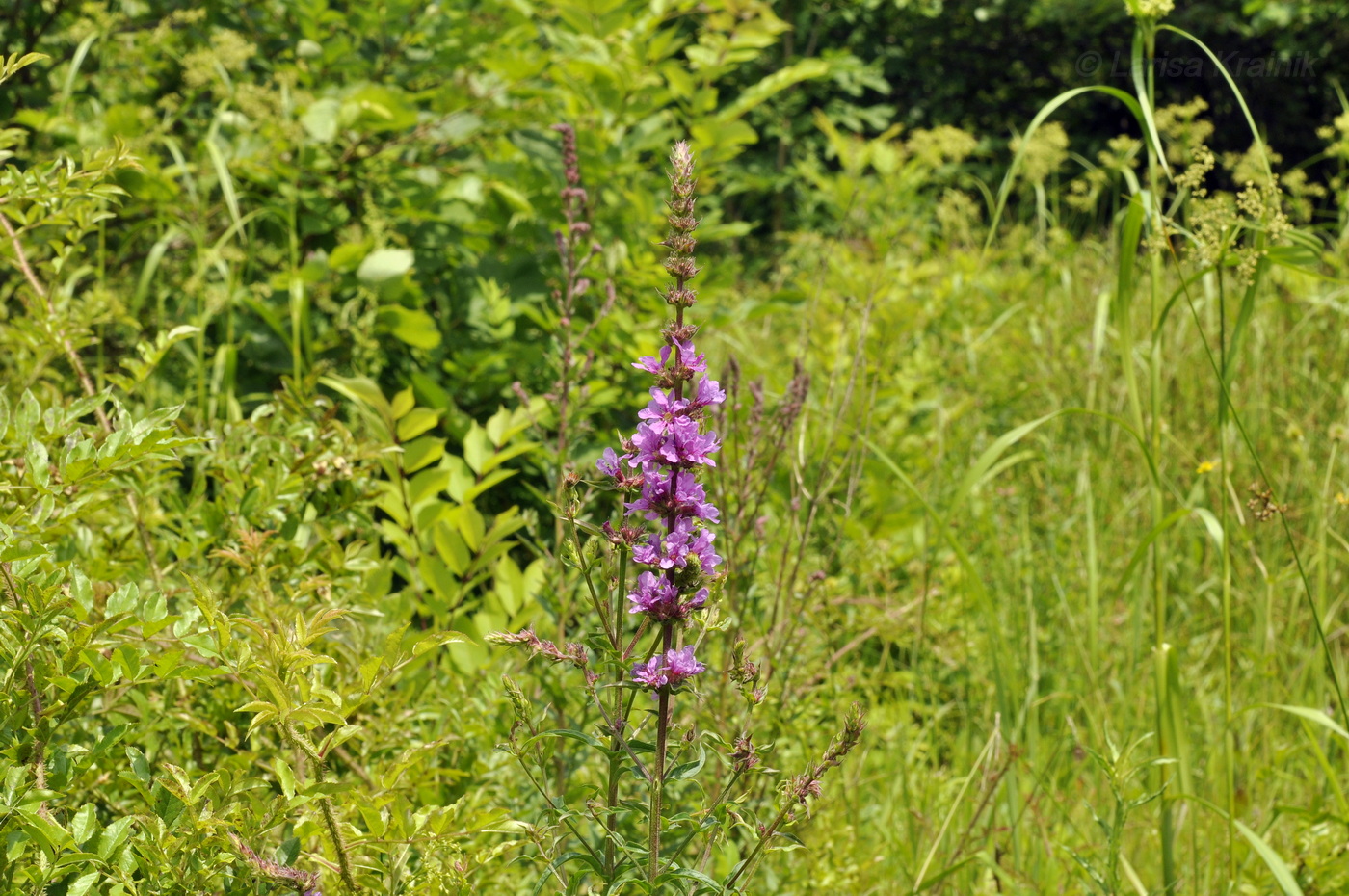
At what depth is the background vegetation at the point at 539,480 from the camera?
3.54 feet

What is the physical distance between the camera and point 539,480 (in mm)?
2564

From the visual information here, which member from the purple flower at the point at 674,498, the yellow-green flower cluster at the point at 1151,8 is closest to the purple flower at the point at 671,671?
the purple flower at the point at 674,498

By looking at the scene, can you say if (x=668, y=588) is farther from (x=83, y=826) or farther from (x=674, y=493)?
(x=83, y=826)

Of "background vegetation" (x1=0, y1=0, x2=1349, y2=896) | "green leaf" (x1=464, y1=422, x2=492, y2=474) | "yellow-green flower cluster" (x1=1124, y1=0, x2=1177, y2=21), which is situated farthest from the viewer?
"green leaf" (x1=464, y1=422, x2=492, y2=474)

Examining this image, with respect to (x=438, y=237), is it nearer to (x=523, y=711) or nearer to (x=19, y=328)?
(x=19, y=328)

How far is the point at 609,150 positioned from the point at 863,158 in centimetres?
101

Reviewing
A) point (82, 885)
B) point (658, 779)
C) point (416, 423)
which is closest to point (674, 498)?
point (658, 779)

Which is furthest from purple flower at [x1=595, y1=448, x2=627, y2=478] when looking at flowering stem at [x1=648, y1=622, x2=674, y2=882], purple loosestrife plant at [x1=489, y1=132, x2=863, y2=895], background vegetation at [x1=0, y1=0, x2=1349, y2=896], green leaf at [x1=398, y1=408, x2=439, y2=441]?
green leaf at [x1=398, y1=408, x2=439, y2=441]

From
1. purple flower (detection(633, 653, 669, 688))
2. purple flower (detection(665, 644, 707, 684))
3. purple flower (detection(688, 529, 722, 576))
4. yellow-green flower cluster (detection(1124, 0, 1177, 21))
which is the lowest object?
purple flower (detection(633, 653, 669, 688))

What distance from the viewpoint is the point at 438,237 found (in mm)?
2541

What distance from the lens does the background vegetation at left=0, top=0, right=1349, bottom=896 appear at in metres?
1.08

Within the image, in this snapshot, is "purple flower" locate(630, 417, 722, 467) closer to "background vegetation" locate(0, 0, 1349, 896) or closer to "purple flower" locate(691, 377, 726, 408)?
"purple flower" locate(691, 377, 726, 408)

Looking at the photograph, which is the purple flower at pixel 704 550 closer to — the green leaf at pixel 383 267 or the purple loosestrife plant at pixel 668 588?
the purple loosestrife plant at pixel 668 588

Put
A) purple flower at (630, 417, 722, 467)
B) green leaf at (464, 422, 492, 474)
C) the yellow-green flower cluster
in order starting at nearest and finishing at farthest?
purple flower at (630, 417, 722, 467)
the yellow-green flower cluster
green leaf at (464, 422, 492, 474)
